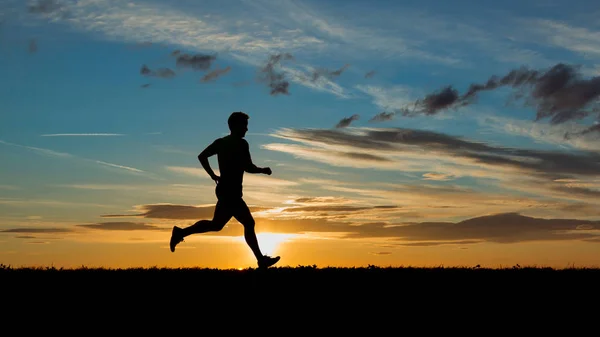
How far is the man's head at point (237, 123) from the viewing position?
1578 cm

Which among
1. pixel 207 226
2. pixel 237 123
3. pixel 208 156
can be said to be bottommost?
pixel 207 226

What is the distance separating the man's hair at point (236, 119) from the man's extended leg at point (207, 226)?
1.71 metres

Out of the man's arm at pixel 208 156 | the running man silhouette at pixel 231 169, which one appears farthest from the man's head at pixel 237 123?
the man's arm at pixel 208 156

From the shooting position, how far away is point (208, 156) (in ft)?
52.1
